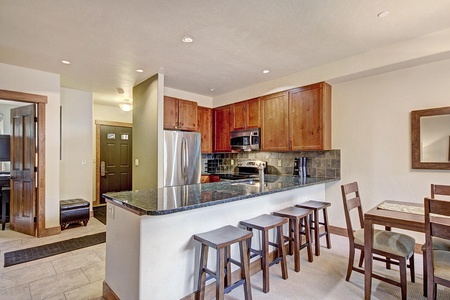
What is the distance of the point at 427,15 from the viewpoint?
2.29 meters

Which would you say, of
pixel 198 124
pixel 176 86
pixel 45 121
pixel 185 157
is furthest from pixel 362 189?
pixel 45 121

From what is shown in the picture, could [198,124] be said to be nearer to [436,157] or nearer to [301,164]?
[301,164]

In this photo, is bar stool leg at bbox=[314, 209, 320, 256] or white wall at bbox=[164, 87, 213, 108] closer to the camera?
bar stool leg at bbox=[314, 209, 320, 256]

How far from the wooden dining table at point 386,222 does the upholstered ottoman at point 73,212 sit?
4.42 m

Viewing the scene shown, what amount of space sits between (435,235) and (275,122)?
2902 millimetres

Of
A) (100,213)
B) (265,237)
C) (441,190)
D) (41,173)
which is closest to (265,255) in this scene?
(265,237)

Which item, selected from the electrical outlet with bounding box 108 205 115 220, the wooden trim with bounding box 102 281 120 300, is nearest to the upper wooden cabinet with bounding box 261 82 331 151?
the electrical outlet with bounding box 108 205 115 220

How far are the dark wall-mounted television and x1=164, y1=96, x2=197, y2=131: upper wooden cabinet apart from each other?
3.12 m

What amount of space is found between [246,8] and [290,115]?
85.3 inches

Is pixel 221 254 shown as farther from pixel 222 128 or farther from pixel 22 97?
pixel 22 97

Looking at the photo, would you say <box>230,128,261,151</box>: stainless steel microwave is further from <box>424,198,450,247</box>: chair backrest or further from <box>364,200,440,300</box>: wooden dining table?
<box>424,198,450,247</box>: chair backrest

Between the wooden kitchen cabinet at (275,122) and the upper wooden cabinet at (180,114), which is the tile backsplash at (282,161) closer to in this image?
the wooden kitchen cabinet at (275,122)

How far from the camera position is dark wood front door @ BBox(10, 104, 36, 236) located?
3.76 meters


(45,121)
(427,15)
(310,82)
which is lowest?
(45,121)
